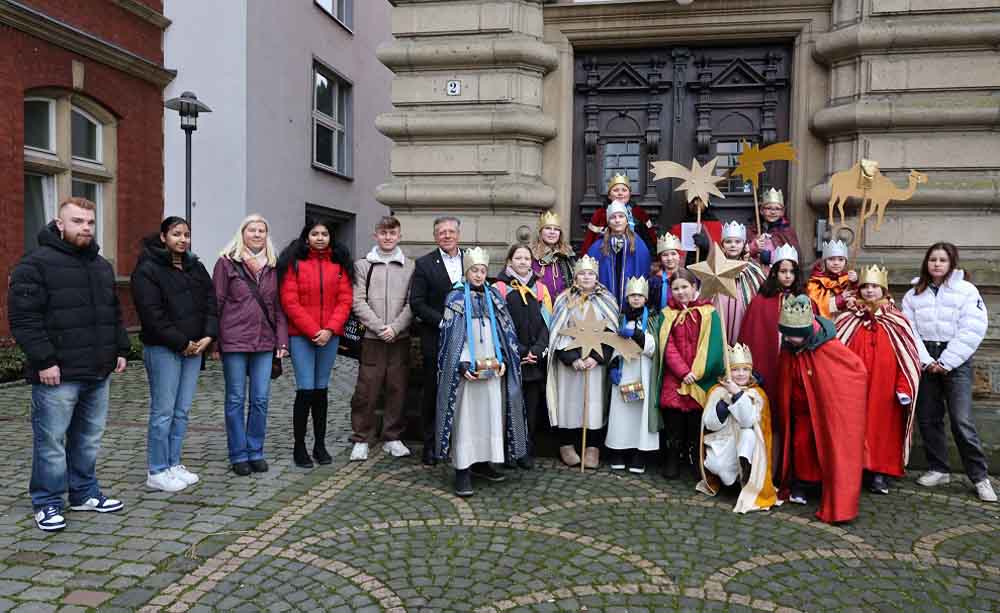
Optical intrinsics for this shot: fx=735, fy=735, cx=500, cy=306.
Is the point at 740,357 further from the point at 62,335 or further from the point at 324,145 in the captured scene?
the point at 324,145

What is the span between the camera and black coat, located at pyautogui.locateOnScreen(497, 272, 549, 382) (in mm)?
5762

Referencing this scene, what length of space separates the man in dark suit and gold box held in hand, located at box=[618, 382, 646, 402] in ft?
5.07

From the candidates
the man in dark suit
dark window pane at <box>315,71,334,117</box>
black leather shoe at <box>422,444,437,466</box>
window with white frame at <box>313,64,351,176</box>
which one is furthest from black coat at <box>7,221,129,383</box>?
dark window pane at <box>315,71,334,117</box>

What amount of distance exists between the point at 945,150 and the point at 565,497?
475 centimetres

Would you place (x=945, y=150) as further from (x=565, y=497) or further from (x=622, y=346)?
(x=565, y=497)

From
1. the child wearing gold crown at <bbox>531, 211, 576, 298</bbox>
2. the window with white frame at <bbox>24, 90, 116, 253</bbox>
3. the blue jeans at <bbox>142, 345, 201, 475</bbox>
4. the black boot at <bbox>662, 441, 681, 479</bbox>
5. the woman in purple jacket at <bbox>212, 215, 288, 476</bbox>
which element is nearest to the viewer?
the blue jeans at <bbox>142, 345, 201, 475</bbox>

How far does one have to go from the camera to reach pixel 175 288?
16.7 feet

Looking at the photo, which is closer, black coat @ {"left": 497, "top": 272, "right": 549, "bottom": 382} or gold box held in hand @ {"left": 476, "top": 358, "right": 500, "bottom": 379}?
gold box held in hand @ {"left": 476, "top": 358, "right": 500, "bottom": 379}

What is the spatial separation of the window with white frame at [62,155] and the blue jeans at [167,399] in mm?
6979

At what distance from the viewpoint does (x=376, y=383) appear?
6.19 m

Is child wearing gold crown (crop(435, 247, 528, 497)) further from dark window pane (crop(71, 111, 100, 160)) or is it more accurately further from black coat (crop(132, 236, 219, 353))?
dark window pane (crop(71, 111, 100, 160))

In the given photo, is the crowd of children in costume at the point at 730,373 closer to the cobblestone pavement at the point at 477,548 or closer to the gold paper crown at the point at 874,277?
the gold paper crown at the point at 874,277

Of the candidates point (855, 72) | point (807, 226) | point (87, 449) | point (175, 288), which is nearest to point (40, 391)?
point (87, 449)

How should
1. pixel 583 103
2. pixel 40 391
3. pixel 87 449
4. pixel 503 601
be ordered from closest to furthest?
pixel 503 601 < pixel 40 391 < pixel 87 449 < pixel 583 103
